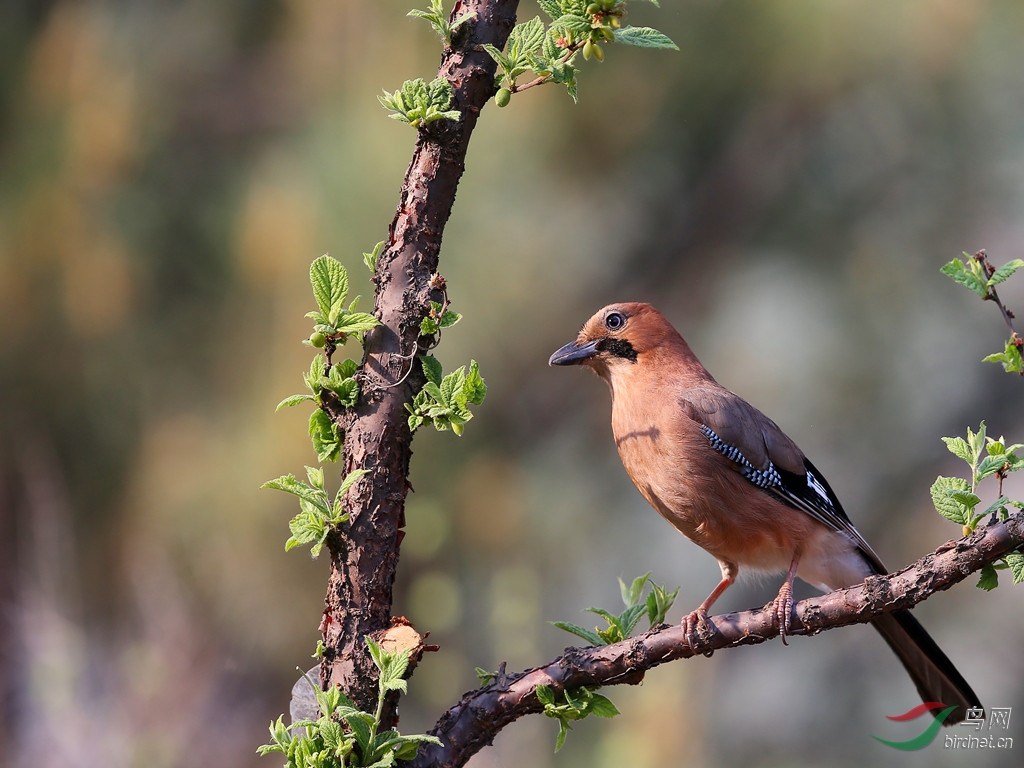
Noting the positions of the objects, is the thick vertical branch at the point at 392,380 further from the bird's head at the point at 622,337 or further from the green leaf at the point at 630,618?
the bird's head at the point at 622,337

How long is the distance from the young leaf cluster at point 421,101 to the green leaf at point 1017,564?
3.25 ft

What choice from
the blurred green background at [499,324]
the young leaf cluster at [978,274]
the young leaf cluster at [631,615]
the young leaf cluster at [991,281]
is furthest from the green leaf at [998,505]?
the blurred green background at [499,324]

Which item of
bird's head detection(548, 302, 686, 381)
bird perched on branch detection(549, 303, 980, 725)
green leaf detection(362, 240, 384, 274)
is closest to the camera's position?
green leaf detection(362, 240, 384, 274)

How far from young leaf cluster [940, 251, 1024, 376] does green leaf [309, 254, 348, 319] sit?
846mm

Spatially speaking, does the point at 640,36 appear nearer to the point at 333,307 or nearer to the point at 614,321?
the point at 333,307

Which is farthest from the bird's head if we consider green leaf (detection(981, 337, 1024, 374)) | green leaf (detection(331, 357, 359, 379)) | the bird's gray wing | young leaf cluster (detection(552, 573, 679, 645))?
green leaf (detection(981, 337, 1024, 374))

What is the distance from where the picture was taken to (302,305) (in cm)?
393

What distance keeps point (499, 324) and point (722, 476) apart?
2.03 meters

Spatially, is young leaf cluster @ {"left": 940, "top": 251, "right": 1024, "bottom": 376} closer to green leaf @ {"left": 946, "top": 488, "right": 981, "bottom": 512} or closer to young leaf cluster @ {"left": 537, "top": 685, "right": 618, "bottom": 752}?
→ green leaf @ {"left": 946, "top": 488, "right": 981, "bottom": 512}

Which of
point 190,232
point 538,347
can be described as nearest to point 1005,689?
point 538,347

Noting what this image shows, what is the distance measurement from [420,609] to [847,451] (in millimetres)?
1876

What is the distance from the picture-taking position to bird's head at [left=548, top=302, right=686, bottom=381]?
2174 mm

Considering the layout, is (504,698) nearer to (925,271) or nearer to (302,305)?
(302,305)

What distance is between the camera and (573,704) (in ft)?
4.88
